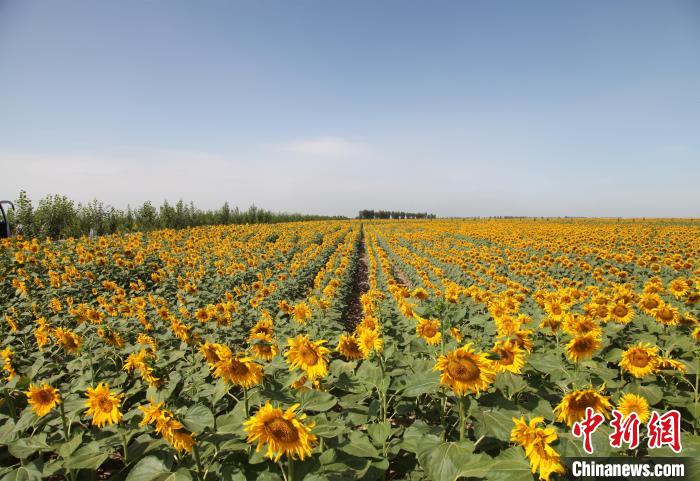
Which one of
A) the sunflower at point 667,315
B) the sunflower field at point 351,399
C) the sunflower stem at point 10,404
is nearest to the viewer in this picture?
the sunflower field at point 351,399

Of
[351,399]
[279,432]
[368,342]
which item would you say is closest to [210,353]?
[279,432]

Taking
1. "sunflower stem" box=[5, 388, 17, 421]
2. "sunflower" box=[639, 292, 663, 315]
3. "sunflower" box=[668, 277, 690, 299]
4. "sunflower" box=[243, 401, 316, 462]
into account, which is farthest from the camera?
"sunflower" box=[668, 277, 690, 299]

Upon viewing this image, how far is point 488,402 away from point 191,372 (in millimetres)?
2695

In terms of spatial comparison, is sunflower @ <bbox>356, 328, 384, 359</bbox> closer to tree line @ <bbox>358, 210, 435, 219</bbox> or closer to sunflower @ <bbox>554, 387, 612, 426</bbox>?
sunflower @ <bbox>554, 387, 612, 426</bbox>

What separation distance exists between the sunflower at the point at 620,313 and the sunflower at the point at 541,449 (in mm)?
3027

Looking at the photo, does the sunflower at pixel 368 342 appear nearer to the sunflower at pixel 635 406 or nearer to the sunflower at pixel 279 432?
the sunflower at pixel 279 432

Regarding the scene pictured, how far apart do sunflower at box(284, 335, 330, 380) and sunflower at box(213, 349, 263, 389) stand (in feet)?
0.77

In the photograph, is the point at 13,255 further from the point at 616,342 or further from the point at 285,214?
the point at 285,214

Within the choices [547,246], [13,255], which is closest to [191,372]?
[13,255]

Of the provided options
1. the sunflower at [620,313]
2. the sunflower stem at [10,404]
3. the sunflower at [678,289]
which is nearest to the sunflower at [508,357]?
the sunflower at [620,313]

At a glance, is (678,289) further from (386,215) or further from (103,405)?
(386,215)

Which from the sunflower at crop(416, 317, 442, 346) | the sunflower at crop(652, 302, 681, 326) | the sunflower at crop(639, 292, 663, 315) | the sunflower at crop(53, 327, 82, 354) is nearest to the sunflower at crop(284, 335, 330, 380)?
the sunflower at crop(416, 317, 442, 346)

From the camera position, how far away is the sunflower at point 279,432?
1.60 metres

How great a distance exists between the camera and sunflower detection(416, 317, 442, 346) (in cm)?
334
